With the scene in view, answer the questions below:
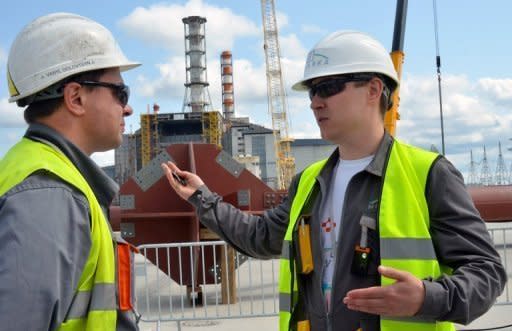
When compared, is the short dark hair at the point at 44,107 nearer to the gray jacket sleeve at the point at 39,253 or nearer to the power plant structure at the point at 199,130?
the gray jacket sleeve at the point at 39,253

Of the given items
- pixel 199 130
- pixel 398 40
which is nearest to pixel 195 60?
pixel 199 130

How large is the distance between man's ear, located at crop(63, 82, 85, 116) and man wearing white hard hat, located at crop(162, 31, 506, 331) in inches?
41.0

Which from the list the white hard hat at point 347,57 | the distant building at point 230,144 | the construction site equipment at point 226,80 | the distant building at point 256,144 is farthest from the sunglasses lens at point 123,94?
the construction site equipment at point 226,80

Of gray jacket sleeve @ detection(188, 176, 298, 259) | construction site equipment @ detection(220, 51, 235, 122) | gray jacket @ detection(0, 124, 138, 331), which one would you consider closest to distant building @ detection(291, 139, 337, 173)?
construction site equipment @ detection(220, 51, 235, 122)

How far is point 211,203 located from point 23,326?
175cm

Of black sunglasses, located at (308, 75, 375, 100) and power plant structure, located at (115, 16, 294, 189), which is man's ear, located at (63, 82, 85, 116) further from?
power plant structure, located at (115, 16, 294, 189)

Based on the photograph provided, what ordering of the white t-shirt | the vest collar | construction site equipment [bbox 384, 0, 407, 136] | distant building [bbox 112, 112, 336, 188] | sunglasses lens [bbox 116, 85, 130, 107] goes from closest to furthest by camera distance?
1. the vest collar
2. sunglasses lens [bbox 116, 85, 130, 107]
3. the white t-shirt
4. construction site equipment [bbox 384, 0, 407, 136]
5. distant building [bbox 112, 112, 336, 188]

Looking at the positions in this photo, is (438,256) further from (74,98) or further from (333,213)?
(74,98)

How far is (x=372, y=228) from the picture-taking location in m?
2.11

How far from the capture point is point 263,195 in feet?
25.4

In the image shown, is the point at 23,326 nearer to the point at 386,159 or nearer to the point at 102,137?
the point at 102,137

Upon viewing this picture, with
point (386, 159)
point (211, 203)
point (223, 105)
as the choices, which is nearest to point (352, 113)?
point (386, 159)

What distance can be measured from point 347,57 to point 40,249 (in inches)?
61.1

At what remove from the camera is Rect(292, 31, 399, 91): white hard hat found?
236cm
